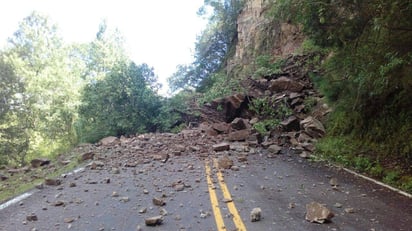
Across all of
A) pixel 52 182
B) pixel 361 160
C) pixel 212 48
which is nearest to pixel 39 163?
pixel 52 182

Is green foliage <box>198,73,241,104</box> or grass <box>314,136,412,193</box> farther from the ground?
green foliage <box>198,73,241,104</box>

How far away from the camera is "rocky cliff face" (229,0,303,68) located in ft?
72.4

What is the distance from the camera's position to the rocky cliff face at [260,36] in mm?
22080

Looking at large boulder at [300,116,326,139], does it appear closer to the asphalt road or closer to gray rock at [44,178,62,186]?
the asphalt road

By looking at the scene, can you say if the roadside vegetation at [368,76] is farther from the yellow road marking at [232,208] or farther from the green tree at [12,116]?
the green tree at [12,116]

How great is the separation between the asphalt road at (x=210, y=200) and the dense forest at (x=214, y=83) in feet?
4.53

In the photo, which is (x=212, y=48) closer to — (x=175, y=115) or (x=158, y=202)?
(x=175, y=115)

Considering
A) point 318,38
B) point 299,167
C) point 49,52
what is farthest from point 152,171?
point 49,52

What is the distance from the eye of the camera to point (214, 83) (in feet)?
84.6

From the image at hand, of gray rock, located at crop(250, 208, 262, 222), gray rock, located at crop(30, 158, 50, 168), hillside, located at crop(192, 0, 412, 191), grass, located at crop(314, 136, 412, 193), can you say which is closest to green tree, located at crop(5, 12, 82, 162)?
gray rock, located at crop(30, 158, 50, 168)

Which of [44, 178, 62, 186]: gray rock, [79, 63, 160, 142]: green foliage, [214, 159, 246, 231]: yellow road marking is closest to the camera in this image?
[214, 159, 246, 231]: yellow road marking

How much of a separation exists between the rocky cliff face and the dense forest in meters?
1.07

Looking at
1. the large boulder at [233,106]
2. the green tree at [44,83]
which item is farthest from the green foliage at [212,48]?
the large boulder at [233,106]

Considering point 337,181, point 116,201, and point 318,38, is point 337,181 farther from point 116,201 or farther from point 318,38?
point 116,201
